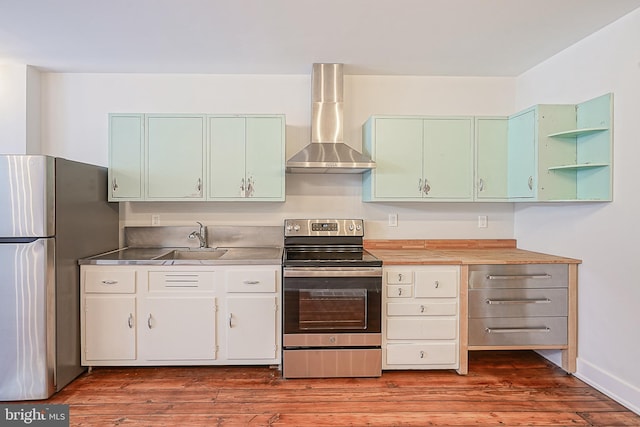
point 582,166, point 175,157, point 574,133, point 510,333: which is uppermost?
point 574,133

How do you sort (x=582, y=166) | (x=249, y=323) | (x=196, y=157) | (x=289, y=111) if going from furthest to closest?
(x=289, y=111), (x=196, y=157), (x=249, y=323), (x=582, y=166)

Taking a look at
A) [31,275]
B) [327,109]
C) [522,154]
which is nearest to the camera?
[31,275]

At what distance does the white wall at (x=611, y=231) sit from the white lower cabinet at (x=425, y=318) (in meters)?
0.93

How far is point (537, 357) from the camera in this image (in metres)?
3.10

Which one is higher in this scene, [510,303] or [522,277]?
[522,277]

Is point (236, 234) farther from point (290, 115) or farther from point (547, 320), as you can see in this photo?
point (547, 320)

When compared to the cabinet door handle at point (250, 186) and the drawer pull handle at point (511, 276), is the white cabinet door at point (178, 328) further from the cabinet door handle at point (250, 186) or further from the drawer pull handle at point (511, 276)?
the drawer pull handle at point (511, 276)

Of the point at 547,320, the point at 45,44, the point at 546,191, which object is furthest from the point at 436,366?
the point at 45,44

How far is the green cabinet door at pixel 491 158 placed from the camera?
311cm

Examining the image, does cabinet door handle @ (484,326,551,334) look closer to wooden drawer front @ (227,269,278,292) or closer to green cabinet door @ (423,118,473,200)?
green cabinet door @ (423,118,473,200)

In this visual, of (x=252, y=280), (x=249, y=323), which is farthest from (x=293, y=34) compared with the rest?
(x=249, y=323)

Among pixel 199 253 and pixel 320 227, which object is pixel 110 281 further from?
pixel 320 227

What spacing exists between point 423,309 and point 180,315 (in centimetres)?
183

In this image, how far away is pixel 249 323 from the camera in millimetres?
2752
